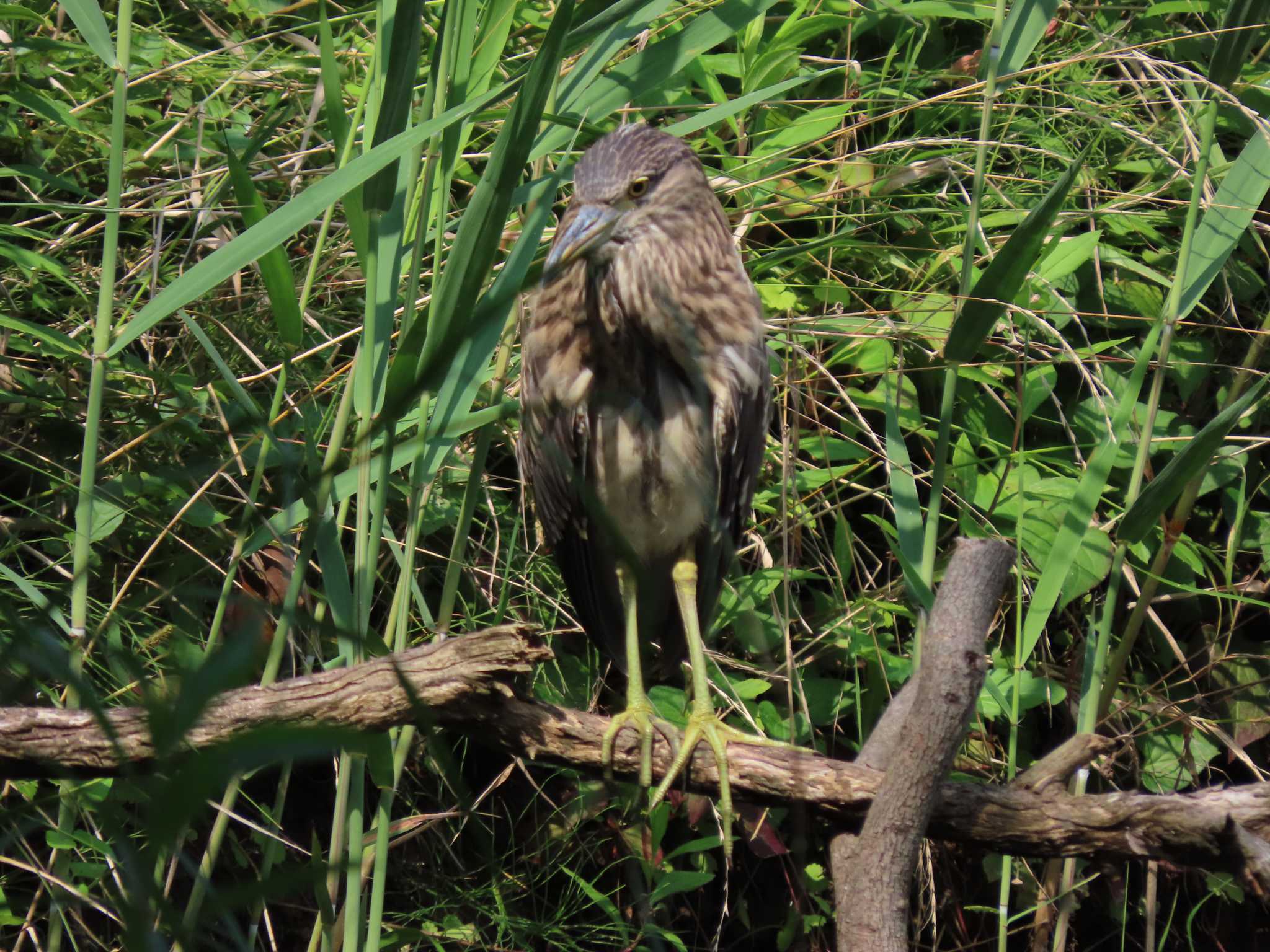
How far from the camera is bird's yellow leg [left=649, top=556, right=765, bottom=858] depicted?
1808 millimetres

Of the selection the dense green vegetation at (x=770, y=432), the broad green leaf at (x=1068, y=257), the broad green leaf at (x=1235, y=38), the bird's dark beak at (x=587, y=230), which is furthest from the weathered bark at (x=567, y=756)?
the broad green leaf at (x=1068, y=257)

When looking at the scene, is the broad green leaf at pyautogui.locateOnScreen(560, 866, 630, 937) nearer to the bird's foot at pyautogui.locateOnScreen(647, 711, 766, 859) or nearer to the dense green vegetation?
the dense green vegetation

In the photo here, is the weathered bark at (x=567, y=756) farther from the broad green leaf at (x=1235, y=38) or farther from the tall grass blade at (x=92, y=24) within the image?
the broad green leaf at (x=1235, y=38)

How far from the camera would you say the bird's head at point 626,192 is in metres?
2.03

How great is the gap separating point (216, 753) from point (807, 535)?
7.25 ft

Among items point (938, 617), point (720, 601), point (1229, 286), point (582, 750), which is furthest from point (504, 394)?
point (1229, 286)

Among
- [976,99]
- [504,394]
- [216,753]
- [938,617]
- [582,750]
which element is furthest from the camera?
[976,99]

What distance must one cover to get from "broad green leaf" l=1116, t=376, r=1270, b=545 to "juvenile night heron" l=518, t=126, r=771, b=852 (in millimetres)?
706

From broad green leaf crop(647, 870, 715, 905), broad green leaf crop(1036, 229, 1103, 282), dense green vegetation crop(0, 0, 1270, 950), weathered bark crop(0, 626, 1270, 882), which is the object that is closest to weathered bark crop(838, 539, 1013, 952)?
weathered bark crop(0, 626, 1270, 882)

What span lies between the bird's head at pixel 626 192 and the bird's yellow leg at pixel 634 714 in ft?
1.96

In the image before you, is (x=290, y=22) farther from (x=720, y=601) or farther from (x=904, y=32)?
(x=720, y=601)

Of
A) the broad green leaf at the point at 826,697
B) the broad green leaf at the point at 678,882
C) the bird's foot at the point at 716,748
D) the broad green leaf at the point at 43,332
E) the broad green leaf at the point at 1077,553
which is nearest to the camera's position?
the bird's foot at the point at 716,748

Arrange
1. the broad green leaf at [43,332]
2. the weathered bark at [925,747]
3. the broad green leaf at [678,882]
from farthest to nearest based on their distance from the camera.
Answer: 1. the broad green leaf at [678,882]
2. the broad green leaf at [43,332]
3. the weathered bark at [925,747]

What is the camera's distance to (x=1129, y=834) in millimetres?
1534
